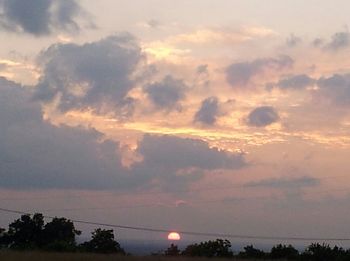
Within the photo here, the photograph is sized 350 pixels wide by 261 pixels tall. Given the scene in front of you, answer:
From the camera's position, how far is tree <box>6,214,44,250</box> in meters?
63.8

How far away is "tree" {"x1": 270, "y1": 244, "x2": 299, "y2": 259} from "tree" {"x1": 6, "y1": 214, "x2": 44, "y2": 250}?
22.5 m

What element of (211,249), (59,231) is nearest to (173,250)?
(211,249)

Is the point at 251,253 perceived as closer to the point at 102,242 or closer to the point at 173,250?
the point at 173,250

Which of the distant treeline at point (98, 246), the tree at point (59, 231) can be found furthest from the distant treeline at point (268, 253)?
the tree at point (59, 231)

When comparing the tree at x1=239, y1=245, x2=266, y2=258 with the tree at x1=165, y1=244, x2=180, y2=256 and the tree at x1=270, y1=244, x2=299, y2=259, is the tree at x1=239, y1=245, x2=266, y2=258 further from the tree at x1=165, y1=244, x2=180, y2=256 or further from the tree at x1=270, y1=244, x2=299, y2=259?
the tree at x1=165, y1=244, x2=180, y2=256

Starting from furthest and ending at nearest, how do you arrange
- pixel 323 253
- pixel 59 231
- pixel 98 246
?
pixel 59 231
pixel 98 246
pixel 323 253

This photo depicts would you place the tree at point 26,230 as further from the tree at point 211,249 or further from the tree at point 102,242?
the tree at point 211,249

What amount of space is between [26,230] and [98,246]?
11753 mm

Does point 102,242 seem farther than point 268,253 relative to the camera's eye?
Yes

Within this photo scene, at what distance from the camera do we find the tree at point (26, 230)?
209 ft

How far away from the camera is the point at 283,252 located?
49.8 metres

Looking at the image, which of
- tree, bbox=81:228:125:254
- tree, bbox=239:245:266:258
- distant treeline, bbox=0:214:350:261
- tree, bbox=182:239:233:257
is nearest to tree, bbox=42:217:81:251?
distant treeline, bbox=0:214:350:261

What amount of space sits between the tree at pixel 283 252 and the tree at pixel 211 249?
3060 millimetres

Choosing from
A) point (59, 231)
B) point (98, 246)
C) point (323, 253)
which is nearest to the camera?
point (323, 253)
